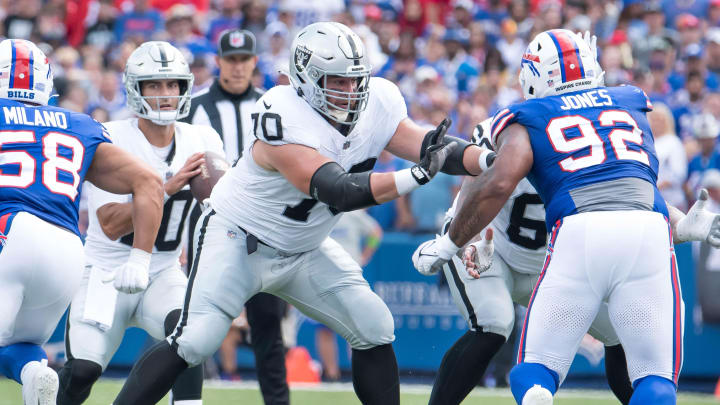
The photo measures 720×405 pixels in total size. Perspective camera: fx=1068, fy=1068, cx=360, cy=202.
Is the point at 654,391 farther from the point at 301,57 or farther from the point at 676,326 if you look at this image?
the point at 301,57

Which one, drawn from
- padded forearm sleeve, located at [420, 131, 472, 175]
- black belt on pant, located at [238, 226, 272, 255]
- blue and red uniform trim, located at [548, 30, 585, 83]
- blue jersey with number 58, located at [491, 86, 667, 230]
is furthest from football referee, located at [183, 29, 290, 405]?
blue and red uniform trim, located at [548, 30, 585, 83]

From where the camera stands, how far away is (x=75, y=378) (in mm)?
4840

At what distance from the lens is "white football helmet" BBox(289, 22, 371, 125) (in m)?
4.36

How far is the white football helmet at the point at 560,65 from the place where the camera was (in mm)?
4312

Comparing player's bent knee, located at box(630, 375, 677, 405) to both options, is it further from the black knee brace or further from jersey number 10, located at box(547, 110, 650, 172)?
the black knee brace

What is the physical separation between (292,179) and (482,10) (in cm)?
832

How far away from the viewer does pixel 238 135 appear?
627 centimetres

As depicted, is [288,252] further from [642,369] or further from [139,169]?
[642,369]

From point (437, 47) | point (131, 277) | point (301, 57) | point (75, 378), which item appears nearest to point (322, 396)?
point (75, 378)

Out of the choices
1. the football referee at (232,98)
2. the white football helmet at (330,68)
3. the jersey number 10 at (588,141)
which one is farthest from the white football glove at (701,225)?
the football referee at (232,98)

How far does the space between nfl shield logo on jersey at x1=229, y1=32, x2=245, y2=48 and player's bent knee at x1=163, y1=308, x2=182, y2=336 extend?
2.08 metres

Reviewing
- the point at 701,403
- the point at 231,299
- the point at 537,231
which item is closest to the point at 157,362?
the point at 231,299

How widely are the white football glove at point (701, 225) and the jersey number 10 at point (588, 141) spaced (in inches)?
13.5

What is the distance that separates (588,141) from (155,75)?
2256 millimetres
